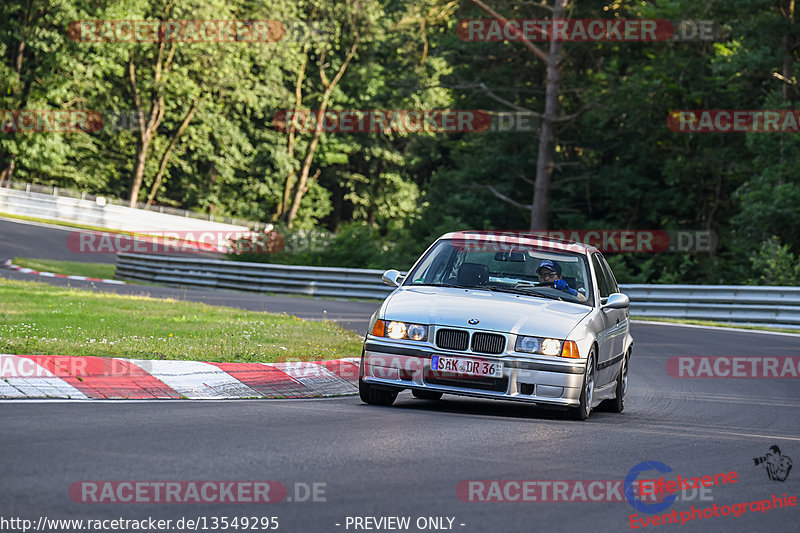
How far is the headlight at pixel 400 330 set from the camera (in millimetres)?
9305

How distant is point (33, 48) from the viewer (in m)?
58.5

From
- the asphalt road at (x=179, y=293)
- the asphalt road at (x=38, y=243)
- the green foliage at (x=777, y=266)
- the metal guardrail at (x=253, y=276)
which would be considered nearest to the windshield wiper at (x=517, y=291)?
the asphalt road at (x=179, y=293)

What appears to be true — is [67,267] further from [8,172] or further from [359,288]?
[8,172]

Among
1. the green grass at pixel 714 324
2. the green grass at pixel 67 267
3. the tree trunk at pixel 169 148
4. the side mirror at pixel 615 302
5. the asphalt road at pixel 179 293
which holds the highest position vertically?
the tree trunk at pixel 169 148

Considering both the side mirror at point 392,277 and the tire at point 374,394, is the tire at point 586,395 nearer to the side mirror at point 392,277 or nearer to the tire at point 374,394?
the tire at point 374,394

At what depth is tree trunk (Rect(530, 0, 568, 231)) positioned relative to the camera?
3644cm

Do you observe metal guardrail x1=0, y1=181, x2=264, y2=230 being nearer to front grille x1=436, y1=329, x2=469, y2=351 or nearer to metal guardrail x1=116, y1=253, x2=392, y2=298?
metal guardrail x1=116, y1=253, x2=392, y2=298

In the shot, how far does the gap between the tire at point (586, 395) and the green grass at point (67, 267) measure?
25639mm

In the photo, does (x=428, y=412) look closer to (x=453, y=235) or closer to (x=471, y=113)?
(x=453, y=235)

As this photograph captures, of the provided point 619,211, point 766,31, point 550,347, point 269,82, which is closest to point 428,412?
point 550,347

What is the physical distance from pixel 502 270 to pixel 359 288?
19.6m

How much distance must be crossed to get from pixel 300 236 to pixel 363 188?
3729cm

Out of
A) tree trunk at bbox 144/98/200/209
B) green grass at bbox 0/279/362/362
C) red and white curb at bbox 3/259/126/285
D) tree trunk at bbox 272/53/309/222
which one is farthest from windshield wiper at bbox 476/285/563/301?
tree trunk at bbox 272/53/309/222

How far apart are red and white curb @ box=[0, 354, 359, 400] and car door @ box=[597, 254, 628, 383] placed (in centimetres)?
254
